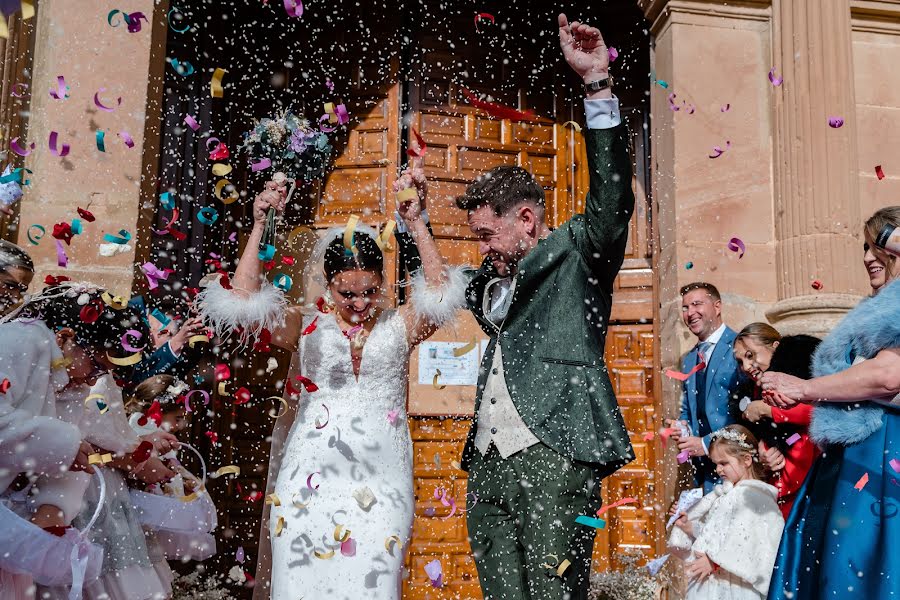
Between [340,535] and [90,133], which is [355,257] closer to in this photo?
[340,535]

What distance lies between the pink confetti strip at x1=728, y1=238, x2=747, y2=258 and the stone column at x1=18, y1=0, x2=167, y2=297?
3.79 meters

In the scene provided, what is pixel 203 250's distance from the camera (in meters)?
6.46

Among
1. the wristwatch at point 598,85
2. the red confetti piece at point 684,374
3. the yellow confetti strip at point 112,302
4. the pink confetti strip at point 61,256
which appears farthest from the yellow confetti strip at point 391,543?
the pink confetti strip at point 61,256

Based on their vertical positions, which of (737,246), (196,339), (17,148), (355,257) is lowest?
(196,339)

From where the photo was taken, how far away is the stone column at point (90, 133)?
4965 millimetres

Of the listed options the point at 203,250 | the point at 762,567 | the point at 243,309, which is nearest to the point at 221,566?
the point at 203,250

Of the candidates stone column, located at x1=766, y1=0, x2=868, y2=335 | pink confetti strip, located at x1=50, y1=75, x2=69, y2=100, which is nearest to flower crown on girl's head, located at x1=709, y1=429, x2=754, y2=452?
stone column, located at x1=766, y1=0, x2=868, y2=335

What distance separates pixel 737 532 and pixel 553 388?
1808 mm

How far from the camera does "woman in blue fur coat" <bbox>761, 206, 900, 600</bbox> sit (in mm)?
2854

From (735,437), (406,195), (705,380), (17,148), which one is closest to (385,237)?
(406,195)

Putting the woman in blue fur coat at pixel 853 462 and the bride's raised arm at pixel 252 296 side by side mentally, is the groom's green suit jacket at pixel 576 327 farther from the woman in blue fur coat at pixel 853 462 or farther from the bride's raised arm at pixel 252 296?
the bride's raised arm at pixel 252 296

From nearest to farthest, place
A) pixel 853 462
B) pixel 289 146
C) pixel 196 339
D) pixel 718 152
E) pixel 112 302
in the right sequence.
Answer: pixel 853 462 < pixel 112 302 < pixel 196 339 < pixel 289 146 < pixel 718 152

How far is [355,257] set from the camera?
11.3ft

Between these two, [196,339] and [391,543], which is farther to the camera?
[196,339]
